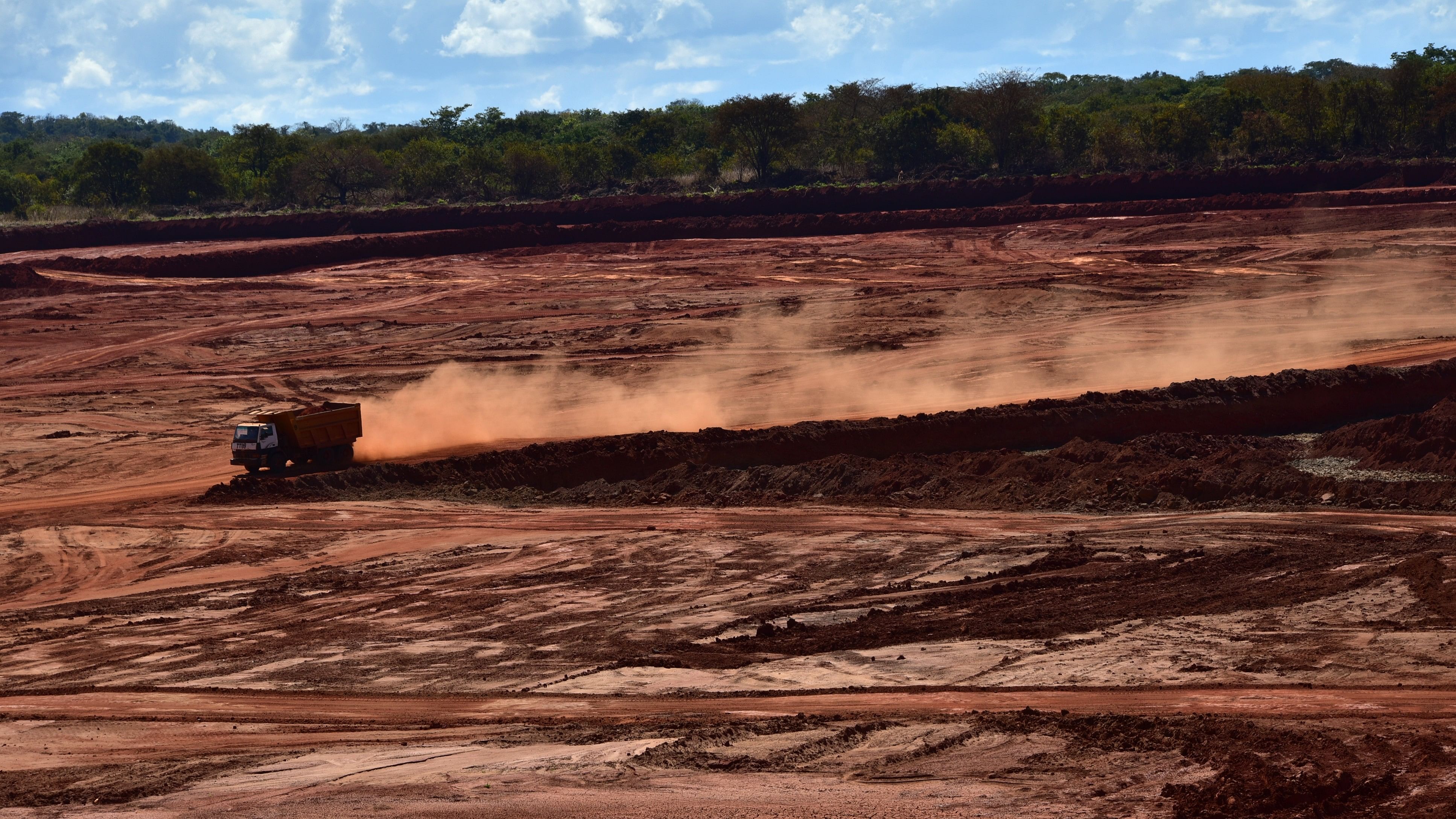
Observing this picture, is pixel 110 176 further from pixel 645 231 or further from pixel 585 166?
pixel 645 231

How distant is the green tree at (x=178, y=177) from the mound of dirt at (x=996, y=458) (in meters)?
67.7

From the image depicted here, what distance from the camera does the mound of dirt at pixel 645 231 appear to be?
5750 centimetres

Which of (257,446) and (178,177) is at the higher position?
(178,177)

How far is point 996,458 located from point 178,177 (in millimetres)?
76371

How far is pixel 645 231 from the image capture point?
6438 cm

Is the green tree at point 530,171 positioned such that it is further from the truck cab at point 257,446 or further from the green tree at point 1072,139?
the truck cab at point 257,446

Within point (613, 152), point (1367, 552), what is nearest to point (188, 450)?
point (1367, 552)

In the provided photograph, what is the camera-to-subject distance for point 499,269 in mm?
56000

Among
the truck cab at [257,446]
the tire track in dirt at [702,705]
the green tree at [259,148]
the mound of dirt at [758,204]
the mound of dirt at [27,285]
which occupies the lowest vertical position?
the tire track in dirt at [702,705]

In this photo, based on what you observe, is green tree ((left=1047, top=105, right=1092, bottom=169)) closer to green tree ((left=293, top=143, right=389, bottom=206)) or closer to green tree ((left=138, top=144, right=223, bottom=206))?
green tree ((left=293, top=143, right=389, bottom=206))

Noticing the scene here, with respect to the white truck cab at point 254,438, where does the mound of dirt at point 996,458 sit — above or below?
below

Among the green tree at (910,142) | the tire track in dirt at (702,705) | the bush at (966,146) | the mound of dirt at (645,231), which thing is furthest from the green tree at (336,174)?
the tire track in dirt at (702,705)

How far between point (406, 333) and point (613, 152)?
1788 inches

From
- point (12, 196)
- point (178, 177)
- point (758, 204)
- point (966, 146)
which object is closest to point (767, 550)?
point (758, 204)
